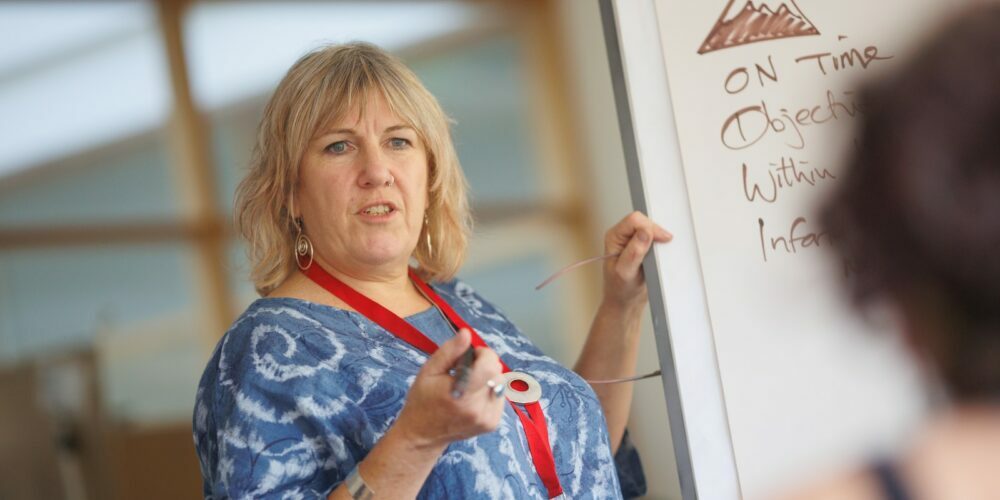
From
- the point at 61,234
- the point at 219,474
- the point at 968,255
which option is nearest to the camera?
the point at 968,255

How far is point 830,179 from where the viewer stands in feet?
4.83

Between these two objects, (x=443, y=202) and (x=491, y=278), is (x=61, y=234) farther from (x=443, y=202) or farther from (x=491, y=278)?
(x=443, y=202)

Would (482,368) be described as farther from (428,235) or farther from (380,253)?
(428,235)

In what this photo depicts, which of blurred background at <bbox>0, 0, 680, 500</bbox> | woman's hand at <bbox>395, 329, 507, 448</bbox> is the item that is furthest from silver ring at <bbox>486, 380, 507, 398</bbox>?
blurred background at <bbox>0, 0, 680, 500</bbox>

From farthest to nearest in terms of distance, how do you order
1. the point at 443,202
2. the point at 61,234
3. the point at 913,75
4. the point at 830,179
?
the point at 61,234
the point at 443,202
the point at 830,179
the point at 913,75

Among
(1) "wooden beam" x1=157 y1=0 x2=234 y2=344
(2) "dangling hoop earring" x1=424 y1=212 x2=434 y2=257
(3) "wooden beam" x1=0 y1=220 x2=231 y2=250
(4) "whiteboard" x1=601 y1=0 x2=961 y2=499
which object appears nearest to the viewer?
(4) "whiteboard" x1=601 y1=0 x2=961 y2=499

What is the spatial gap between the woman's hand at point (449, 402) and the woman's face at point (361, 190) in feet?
1.15

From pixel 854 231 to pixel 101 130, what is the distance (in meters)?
4.97

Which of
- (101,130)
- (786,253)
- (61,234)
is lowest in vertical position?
(786,253)

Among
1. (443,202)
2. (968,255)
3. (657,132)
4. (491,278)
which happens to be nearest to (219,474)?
(443,202)

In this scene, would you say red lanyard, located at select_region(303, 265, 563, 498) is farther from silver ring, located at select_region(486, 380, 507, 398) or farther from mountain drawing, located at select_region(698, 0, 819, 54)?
mountain drawing, located at select_region(698, 0, 819, 54)

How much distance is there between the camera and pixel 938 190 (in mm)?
497

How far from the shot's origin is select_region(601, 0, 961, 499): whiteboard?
1443 millimetres

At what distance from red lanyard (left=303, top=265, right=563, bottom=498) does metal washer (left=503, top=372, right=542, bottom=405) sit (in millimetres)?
12
